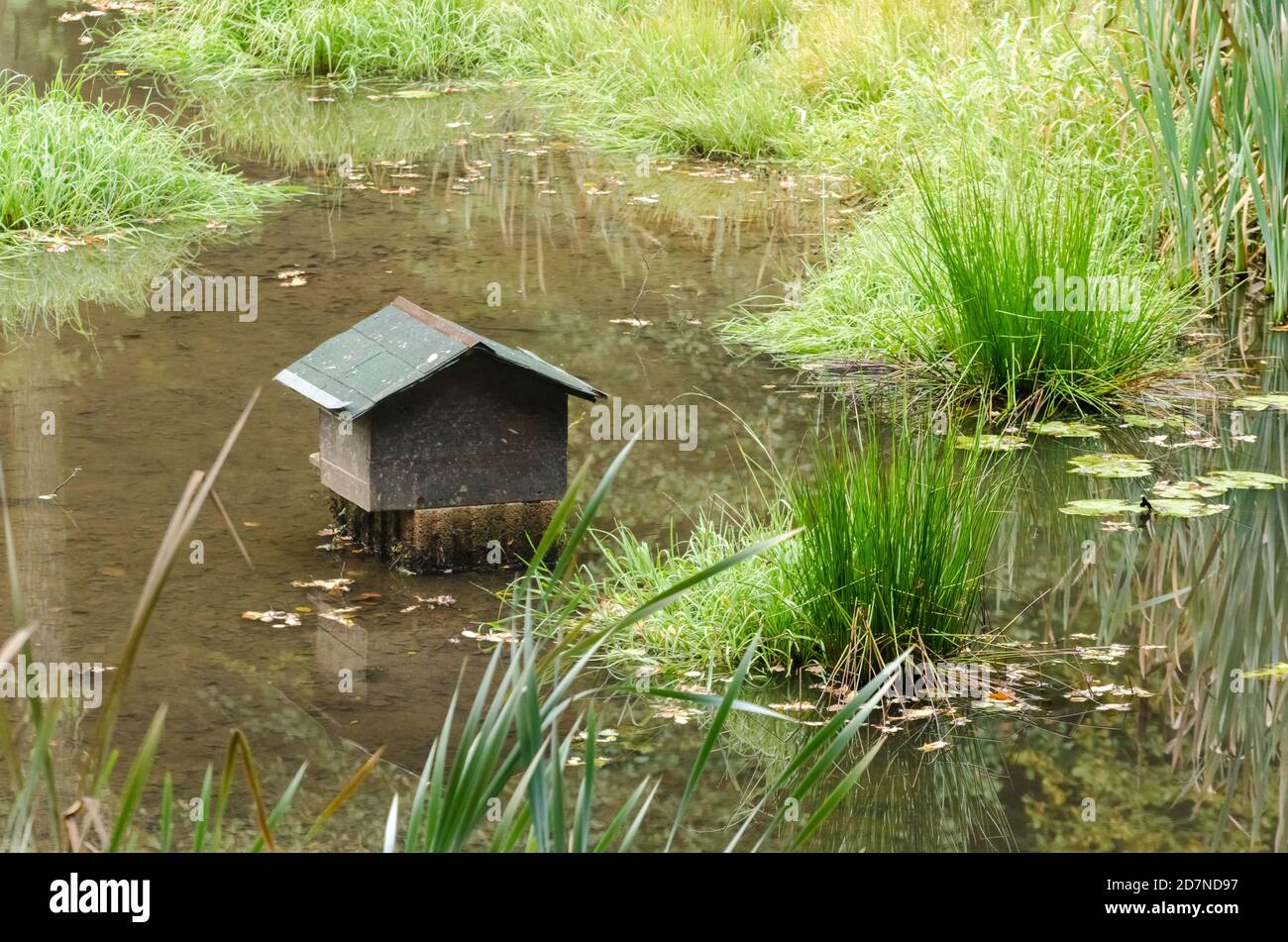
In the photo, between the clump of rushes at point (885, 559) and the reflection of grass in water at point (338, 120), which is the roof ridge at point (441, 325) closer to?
the clump of rushes at point (885, 559)

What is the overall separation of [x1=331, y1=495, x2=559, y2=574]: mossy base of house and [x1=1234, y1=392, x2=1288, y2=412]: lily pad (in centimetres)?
308

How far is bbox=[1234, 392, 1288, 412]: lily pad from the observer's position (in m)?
6.84

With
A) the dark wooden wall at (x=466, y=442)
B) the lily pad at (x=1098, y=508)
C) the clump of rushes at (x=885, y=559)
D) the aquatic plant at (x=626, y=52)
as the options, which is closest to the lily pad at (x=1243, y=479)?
the lily pad at (x=1098, y=508)

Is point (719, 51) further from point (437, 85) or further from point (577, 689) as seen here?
point (577, 689)

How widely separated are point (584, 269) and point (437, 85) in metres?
4.77

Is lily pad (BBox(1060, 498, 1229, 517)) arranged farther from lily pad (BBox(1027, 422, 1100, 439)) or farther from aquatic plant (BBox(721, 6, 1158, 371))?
aquatic plant (BBox(721, 6, 1158, 371))

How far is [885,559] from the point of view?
177 inches

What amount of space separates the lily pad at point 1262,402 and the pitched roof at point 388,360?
2.92 meters

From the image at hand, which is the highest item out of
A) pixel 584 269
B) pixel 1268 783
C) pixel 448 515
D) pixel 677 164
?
pixel 677 164

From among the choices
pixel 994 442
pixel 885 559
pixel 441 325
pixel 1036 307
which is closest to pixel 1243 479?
pixel 994 442

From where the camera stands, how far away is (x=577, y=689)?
467 centimetres

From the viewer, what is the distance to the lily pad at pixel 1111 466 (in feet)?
20.1

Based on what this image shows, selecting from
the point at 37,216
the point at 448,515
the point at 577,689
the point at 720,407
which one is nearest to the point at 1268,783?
the point at 577,689

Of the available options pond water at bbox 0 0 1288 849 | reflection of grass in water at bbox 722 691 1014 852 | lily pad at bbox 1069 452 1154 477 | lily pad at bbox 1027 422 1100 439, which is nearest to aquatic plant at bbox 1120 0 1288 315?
pond water at bbox 0 0 1288 849
